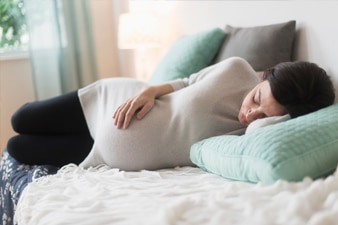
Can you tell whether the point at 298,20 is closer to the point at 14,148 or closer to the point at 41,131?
the point at 41,131

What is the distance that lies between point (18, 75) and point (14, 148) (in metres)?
1.32

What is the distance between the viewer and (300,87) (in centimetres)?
106

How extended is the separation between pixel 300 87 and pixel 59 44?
6.81 feet

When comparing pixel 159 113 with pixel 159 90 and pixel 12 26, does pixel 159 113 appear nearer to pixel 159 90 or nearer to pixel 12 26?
pixel 159 90

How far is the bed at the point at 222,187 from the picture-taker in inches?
28.4

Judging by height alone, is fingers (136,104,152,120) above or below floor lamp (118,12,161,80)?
below

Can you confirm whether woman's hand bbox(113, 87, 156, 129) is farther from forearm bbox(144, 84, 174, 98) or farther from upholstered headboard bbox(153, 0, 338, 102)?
upholstered headboard bbox(153, 0, 338, 102)

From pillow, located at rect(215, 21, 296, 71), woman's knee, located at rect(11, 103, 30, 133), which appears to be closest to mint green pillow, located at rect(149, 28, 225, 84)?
pillow, located at rect(215, 21, 296, 71)

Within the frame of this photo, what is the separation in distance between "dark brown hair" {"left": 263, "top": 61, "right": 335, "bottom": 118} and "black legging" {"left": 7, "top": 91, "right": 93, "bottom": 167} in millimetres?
783

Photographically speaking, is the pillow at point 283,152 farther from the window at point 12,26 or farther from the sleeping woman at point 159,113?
the window at point 12,26

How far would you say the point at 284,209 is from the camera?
2.29 ft

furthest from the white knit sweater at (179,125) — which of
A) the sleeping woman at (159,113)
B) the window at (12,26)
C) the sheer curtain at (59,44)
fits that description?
the window at (12,26)

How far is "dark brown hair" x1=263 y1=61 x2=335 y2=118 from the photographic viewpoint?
3.50ft

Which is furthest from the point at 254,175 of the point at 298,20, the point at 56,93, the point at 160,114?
the point at 56,93
